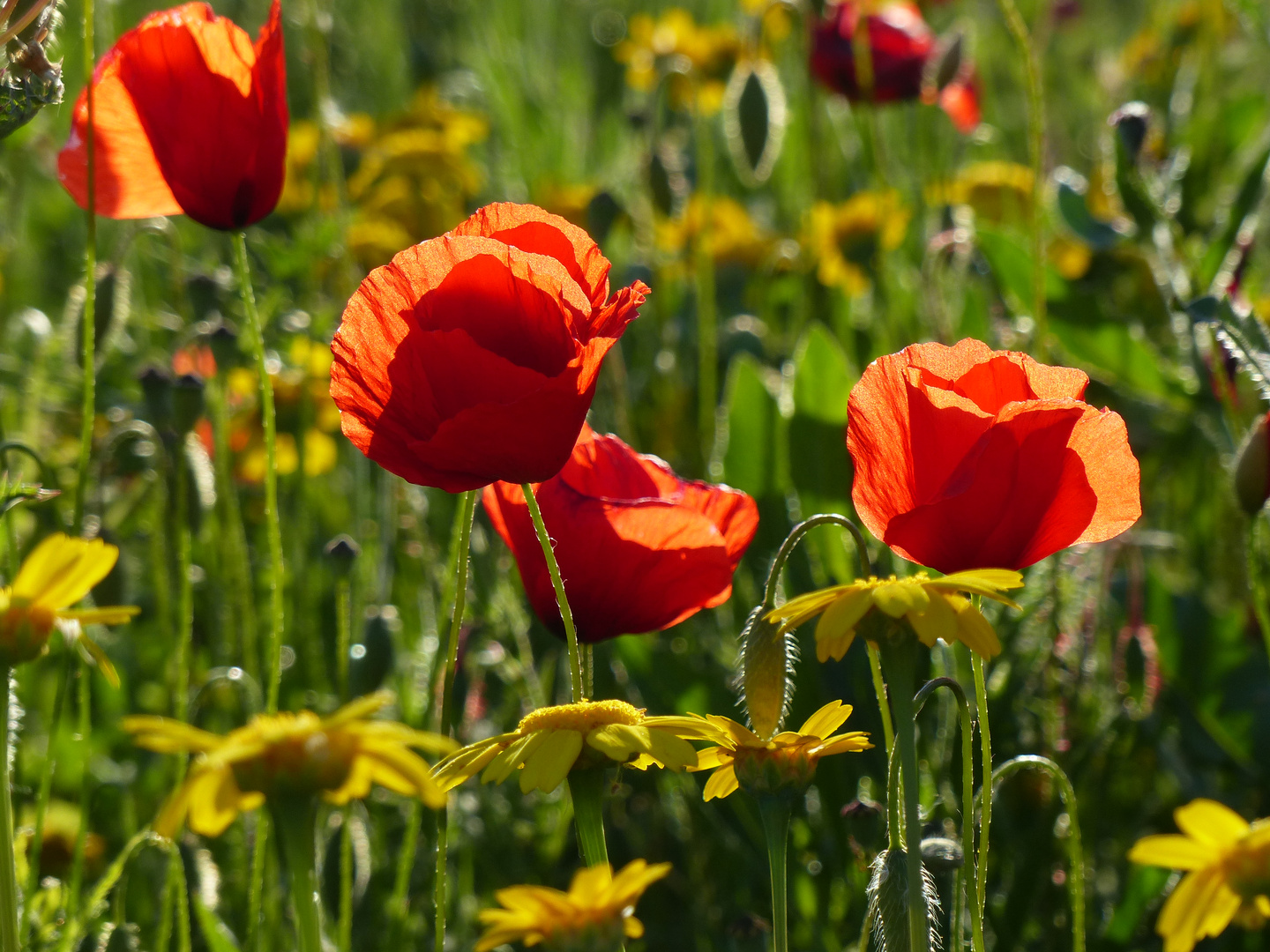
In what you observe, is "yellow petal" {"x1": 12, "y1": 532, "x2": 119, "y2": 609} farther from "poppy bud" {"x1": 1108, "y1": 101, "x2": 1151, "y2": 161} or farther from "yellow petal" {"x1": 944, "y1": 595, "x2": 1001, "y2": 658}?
"poppy bud" {"x1": 1108, "y1": 101, "x2": 1151, "y2": 161}

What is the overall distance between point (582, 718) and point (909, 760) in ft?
0.47

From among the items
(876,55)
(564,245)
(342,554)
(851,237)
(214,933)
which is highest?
(876,55)

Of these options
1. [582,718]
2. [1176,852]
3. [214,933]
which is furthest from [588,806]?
[214,933]

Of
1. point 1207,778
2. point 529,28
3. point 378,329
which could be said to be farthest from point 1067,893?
point 529,28

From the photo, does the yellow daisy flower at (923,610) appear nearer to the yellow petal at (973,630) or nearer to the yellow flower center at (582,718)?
the yellow petal at (973,630)

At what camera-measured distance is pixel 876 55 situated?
181 centimetres

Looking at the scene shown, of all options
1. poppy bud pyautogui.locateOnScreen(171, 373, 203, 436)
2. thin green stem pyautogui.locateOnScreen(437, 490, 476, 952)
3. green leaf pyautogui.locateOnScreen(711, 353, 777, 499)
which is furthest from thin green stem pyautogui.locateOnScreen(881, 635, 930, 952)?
poppy bud pyautogui.locateOnScreen(171, 373, 203, 436)

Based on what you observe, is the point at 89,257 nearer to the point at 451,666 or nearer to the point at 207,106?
the point at 207,106

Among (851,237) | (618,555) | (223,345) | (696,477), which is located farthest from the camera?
(851,237)

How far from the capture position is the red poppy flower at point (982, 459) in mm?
604

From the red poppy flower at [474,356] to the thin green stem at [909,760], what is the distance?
0.63 feet

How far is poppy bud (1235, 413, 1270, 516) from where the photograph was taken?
0.79 metres

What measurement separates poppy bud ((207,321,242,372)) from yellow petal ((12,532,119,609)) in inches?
27.6

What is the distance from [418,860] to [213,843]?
0.88 feet
